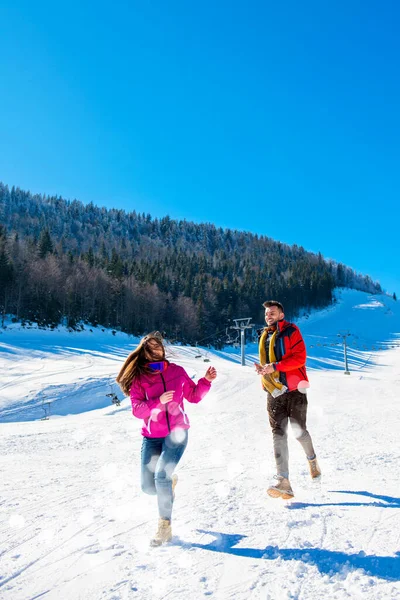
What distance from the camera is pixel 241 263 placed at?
137500mm

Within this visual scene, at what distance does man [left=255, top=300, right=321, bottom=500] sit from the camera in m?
3.93

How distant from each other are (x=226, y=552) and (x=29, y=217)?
16539cm

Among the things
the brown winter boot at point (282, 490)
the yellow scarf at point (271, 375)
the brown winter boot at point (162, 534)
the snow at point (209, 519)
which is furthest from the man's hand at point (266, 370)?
the brown winter boot at point (162, 534)

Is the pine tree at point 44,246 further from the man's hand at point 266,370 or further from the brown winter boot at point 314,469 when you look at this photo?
the brown winter boot at point 314,469

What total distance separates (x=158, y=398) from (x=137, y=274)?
78.1 m

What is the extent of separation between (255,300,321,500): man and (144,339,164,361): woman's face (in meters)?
1.26

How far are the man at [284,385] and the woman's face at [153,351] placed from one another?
4.13 feet

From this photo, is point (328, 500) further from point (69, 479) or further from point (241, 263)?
point (241, 263)

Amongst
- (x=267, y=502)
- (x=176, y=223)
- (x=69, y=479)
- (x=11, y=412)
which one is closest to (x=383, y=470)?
(x=267, y=502)

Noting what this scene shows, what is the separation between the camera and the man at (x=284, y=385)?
3.93 m

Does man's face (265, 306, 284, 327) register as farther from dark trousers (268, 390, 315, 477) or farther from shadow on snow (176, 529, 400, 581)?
shadow on snow (176, 529, 400, 581)

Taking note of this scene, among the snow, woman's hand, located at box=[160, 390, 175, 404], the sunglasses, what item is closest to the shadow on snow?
the snow

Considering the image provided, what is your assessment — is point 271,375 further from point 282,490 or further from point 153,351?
point 153,351

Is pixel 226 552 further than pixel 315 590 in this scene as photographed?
Yes
